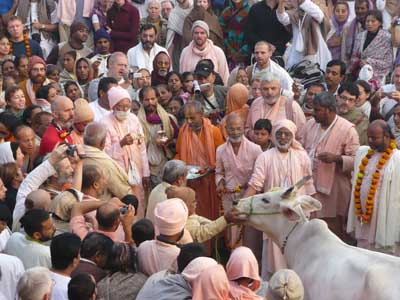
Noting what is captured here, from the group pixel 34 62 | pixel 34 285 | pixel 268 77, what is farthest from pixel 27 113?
pixel 34 285

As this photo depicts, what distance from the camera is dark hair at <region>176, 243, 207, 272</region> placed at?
9.62 meters

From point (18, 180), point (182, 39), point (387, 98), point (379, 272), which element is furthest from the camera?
point (182, 39)

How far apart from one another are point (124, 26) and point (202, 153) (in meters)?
4.93

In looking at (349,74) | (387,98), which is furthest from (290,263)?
(349,74)

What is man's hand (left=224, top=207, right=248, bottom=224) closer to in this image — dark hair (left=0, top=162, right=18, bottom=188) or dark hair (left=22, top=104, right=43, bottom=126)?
dark hair (left=0, top=162, right=18, bottom=188)

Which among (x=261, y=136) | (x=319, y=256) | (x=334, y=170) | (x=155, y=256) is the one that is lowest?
(x=334, y=170)

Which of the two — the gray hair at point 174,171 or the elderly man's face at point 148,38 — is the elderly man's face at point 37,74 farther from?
the gray hair at point 174,171

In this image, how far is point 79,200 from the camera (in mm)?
11609

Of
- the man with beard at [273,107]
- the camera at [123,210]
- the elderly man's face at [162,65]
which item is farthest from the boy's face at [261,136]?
the camera at [123,210]

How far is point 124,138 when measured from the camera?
48.2ft

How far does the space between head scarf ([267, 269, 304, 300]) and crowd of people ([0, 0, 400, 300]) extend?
0.01m

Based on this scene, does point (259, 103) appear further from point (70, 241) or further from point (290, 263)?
point (70, 241)

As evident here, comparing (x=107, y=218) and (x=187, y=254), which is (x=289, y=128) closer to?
(x=107, y=218)

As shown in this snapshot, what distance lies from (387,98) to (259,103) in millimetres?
2008
